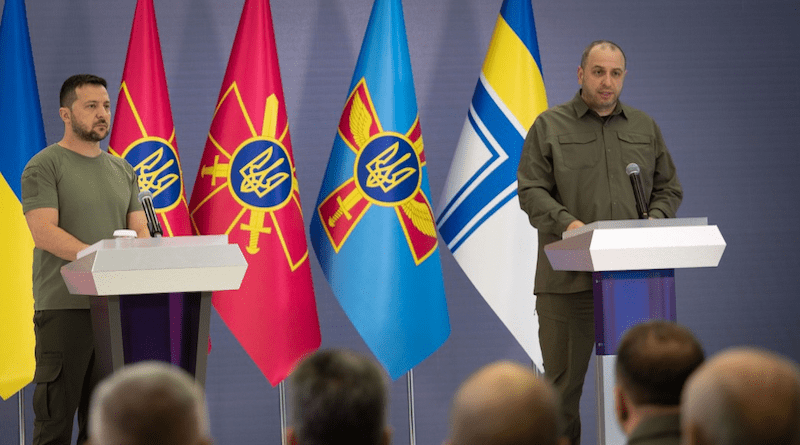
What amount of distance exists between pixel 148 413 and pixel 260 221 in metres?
2.91

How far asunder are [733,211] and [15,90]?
351 cm

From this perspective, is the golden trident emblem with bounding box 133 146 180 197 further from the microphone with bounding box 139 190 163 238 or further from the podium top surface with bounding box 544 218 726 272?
the podium top surface with bounding box 544 218 726 272

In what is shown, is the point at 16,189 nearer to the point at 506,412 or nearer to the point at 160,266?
the point at 160,266

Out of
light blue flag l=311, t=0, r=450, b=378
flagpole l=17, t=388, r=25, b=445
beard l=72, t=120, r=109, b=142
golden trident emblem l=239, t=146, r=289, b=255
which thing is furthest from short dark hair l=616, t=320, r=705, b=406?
flagpole l=17, t=388, r=25, b=445

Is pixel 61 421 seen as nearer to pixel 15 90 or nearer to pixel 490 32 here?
pixel 15 90

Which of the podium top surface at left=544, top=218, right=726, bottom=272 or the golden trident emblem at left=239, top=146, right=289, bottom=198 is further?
the golden trident emblem at left=239, top=146, right=289, bottom=198

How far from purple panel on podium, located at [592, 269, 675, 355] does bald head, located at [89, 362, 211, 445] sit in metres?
1.67

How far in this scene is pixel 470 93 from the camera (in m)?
4.58

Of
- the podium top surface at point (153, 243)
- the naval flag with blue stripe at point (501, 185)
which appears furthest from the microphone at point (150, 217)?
the naval flag with blue stripe at point (501, 185)

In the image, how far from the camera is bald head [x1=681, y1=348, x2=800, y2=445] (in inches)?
36.8

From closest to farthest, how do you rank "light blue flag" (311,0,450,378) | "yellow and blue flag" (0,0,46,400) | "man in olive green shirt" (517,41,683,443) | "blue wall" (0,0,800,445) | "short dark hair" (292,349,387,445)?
"short dark hair" (292,349,387,445)
"man in olive green shirt" (517,41,683,443)
"yellow and blue flag" (0,0,46,400)
"light blue flag" (311,0,450,378)
"blue wall" (0,0,800,445)

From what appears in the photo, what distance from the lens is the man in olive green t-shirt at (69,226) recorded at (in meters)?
2.79

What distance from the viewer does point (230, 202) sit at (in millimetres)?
3848

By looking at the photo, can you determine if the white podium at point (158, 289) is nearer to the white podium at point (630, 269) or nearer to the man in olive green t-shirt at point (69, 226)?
the man in olive green t-shirt at point (69, 226)
